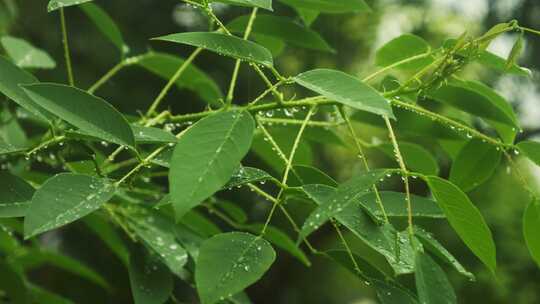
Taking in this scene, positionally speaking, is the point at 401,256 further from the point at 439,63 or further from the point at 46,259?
the point at 46,259

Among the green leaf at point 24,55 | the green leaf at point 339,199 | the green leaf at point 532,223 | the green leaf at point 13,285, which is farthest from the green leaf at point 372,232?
the green leaf at point 24,55

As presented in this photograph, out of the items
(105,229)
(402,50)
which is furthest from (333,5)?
(105,229)

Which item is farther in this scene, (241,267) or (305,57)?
(305,57)

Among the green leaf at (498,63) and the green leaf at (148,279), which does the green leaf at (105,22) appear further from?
the green leaf at (498,63)

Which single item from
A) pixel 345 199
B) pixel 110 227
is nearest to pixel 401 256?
pixel 345 199

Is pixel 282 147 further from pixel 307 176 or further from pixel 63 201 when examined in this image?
pixel 63 201

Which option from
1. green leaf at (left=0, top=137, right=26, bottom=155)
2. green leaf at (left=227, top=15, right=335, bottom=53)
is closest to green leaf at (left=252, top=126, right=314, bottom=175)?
green leaf at (left=227, top=15, right=335, bottom=53)
